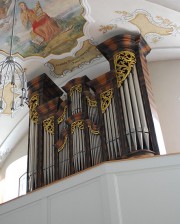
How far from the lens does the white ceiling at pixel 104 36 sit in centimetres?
684

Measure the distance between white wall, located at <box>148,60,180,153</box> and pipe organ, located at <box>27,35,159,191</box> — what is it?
58 cm

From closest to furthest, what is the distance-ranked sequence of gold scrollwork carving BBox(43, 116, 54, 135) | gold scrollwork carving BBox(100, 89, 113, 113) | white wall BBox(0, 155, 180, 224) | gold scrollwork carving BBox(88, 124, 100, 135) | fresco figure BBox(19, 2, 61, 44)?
white wall BBox(0, 155, 180, 224) < gold scrollwork carving BBox(88, 124, 100, 135) < gold scrollwork carving BBox(100, 89, 113, 113) < fresco figure BBox(19, 2, 61, 44) < gold scrollwork carving BBox(43, 116, 54, 135)

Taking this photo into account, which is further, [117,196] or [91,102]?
[91,102]

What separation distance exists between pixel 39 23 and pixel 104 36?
1311 millimetres

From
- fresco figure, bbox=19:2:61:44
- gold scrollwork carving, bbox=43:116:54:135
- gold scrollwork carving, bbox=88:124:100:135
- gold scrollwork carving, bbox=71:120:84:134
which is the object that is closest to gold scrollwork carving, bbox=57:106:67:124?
gold scrollwork carving, bbox=43:116:54:135

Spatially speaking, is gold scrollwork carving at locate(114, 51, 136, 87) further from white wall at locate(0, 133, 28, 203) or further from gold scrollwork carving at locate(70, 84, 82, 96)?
white wall at locate(0, 133, 28, 203)

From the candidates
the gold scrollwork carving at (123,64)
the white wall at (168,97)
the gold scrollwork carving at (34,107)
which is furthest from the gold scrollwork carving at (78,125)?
the white wall at (168,97)

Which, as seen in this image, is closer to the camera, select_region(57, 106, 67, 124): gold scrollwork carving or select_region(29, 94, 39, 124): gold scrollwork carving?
select_region(57, 106, 67, 124): gold scrollwork carving

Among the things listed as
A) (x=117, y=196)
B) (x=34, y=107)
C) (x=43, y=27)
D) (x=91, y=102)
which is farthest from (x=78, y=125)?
(x=117, y=196)

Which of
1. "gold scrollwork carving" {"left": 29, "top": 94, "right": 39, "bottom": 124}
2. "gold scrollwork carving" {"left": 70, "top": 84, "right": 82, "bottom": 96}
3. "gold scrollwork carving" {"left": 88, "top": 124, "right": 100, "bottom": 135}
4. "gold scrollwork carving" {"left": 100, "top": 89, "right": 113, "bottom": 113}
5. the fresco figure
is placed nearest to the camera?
"gold scrollwork carving" {"left": 88, "top": 124, "right": 100, "bottom": 135}

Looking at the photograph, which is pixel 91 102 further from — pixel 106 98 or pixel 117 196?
pixel 117 196

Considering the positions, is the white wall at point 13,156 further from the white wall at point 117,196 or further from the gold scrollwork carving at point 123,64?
the white wall at point 117,196

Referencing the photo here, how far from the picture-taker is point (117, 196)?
469 centimetres

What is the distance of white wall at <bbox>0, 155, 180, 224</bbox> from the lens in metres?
4.54
